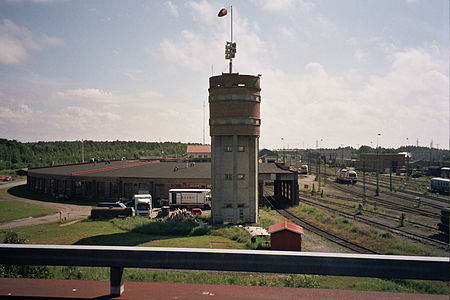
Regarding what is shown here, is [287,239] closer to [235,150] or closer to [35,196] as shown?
[235,150]

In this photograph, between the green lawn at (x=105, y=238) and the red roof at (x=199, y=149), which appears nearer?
the green lawn at (x=105, y=238)

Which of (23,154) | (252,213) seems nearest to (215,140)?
(252,213)

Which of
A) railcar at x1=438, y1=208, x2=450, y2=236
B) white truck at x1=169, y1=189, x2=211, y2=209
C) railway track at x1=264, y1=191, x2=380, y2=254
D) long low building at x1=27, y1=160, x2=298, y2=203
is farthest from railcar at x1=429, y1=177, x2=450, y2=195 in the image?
white truck at x1=169, y1=189, x2=211, y2=209

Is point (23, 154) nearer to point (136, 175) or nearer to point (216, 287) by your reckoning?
point (136, 175)

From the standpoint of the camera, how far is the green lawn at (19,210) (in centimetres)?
4525

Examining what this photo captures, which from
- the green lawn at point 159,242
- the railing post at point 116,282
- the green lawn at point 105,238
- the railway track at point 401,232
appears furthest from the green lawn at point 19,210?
the railing post at point 116,282

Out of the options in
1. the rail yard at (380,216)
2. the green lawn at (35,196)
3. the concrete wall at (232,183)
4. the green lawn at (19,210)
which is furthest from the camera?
the green lawn at (35,196)

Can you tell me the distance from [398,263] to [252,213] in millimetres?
36437

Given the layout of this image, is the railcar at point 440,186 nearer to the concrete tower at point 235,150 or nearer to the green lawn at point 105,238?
the concrete tower at point 235,150

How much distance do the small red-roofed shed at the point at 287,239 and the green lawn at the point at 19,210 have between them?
3512cm

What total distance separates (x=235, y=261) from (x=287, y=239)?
73.7 feet

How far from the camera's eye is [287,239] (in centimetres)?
2697

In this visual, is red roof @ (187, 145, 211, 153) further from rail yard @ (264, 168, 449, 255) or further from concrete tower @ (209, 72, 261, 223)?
concrete tower @ (209, 72, 261, 223)

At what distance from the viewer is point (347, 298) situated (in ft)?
18.6
